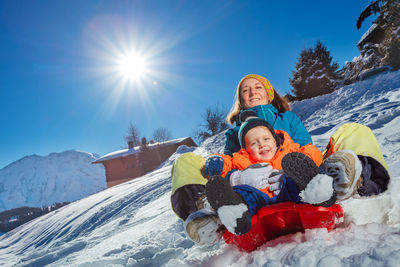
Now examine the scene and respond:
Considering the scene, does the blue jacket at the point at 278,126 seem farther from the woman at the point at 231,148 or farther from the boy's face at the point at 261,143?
the boy's face at the point at 261,143

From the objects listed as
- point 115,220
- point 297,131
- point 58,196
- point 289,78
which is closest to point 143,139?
point 289,78

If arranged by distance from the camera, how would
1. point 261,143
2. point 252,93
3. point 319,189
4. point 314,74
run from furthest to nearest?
point 314,74 < point 252,93 < point 261,143 < point 319,189

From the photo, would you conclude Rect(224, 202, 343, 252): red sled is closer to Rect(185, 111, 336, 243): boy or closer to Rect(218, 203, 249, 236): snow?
Rect(185, 111, 336, 243): boy

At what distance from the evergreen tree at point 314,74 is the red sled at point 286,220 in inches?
562

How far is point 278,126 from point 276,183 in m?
→ 0.94

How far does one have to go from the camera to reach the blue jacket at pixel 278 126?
195 cm

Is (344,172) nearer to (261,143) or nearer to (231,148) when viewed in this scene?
(261,143)

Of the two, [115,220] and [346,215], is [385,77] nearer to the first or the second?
[346,215]

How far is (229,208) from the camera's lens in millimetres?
967

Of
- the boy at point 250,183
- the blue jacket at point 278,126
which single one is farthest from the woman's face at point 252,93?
the boy at point 250,183

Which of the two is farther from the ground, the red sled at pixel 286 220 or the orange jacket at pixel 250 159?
the orange jacket at pixel 250 159

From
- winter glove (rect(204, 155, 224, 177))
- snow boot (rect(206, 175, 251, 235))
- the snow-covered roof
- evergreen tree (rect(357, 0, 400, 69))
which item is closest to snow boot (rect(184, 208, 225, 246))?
snow boot (rect(206, 175, 251, 235))

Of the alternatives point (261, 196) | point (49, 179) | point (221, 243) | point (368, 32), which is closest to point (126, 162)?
point (221, 243)

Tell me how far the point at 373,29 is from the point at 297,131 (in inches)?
841
